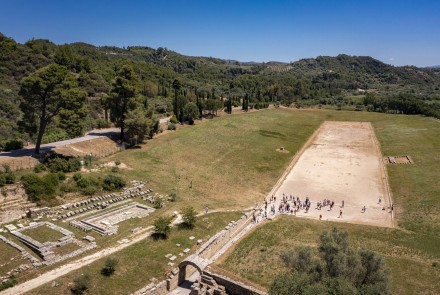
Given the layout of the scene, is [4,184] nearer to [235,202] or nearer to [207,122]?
[235,202]

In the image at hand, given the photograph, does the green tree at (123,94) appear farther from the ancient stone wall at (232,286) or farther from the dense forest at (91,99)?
the ancient stone wall at (232,286)

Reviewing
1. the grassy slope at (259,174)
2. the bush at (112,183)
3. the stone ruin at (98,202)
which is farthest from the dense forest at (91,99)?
the stone ruin at (98,202)

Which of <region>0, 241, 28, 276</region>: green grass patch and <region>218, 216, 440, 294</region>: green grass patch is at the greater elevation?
<region>0, 241, 28, 276</region>: green grass patch

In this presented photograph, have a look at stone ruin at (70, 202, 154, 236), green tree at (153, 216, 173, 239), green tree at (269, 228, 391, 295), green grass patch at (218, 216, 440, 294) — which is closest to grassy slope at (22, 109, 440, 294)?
green grass patch at (218, 216, 440, 294)

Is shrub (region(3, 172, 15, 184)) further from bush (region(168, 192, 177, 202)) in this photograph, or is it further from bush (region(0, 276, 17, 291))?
bush (region(168, 192, 177, 202))

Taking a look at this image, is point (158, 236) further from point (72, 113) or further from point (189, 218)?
point (72, 113)

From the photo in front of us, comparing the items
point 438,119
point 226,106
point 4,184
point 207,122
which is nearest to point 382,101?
point 438,119
